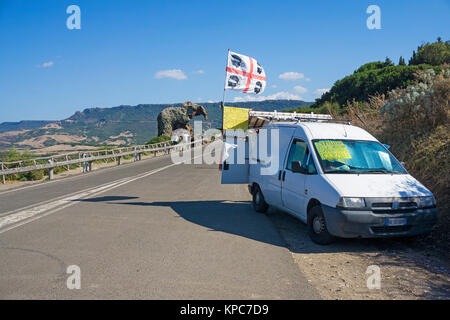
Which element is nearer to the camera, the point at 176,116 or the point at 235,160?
the point at 235,160

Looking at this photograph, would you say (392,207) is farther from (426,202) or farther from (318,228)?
(318,228)

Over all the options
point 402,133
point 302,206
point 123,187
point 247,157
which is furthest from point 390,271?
point 123,187

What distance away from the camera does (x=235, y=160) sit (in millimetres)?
10578

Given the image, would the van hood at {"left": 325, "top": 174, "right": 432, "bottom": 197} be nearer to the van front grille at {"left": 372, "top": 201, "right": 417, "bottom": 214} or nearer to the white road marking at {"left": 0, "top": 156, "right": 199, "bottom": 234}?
the van front grille at {"left": 372, "top": 201, "right": 417, "bottom": 214}

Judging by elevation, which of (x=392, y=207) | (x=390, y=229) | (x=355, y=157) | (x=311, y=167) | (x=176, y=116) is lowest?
(x=390, y=229)

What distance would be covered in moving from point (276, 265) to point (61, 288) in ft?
9.04

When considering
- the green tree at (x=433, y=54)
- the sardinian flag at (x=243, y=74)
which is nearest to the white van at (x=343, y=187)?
the sardinian flag at (x=243, y=74)

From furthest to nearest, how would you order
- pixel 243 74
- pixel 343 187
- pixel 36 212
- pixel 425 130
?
pixel 243 74 → pixel 425 130 → pixel 36 212 → pixel 343 187

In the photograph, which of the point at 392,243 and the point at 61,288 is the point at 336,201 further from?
the point at 61,288

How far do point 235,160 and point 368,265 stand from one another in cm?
543

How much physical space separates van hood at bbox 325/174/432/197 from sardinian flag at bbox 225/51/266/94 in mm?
6511

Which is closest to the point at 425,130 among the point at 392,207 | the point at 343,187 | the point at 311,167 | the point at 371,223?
the point at 311,167

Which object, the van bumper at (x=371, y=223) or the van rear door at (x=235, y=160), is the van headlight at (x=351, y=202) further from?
the van rear door at (x=235, y=160)

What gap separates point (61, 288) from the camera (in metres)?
4.49
